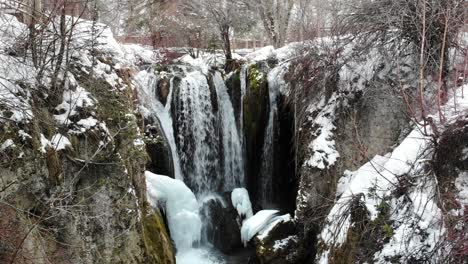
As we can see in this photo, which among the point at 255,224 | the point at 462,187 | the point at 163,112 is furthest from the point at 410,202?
the point at 163,112

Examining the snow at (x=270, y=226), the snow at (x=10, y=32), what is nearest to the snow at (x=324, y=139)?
the snow at (x=270, y=226)

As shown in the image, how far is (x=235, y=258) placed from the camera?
8156 mm

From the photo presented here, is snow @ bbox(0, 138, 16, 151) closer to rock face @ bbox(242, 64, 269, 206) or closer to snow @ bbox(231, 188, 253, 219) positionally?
snow @ bbox(231, 188, 253, 219)

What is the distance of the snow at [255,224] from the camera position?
7.83 meters

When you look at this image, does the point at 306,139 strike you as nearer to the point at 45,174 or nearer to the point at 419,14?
the point at 419,14

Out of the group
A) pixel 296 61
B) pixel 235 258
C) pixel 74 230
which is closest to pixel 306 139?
pixel 296 61

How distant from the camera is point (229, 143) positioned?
1016cm

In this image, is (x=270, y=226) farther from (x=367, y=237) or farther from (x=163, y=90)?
(x=163, y=90)

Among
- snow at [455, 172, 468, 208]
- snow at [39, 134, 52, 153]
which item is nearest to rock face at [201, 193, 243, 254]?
snow at [39, 134, 52, 153]

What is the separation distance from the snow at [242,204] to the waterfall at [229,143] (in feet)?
3.51

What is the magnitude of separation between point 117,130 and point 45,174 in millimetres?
1209

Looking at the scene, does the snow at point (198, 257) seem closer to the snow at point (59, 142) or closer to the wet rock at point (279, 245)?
the wet rock at point (279, 245)

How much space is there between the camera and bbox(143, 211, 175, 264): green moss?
19.9 ft

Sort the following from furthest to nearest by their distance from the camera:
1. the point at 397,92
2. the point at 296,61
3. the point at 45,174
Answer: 1. the point at 296,61
2. the point at 397,92
3. the point at 45,174
